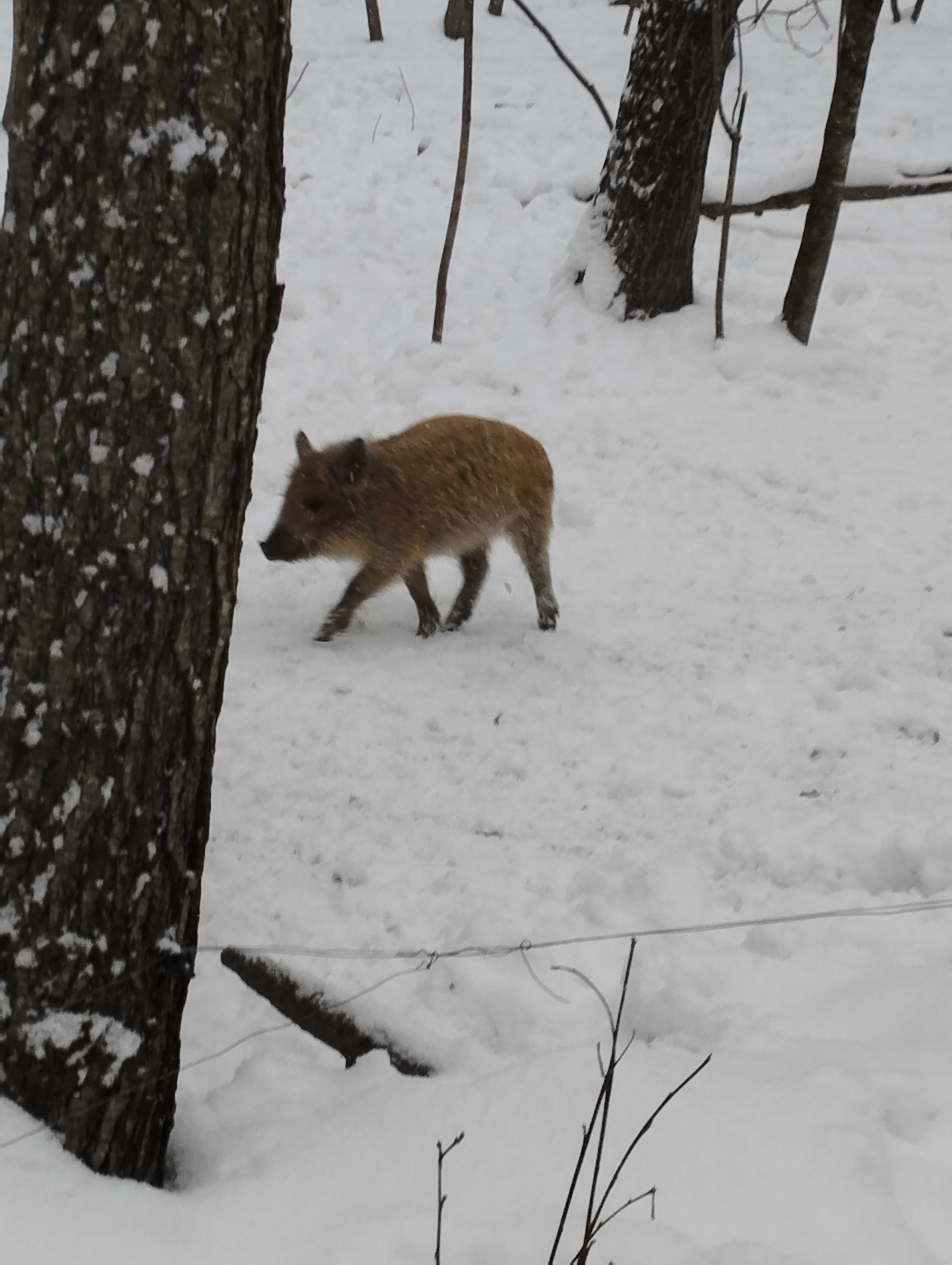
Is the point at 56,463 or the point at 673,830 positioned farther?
the point at 673,830

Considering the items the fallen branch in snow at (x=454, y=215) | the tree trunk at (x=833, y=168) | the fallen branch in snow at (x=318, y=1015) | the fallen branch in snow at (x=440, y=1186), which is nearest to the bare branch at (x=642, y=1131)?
the fallen branch in snow at (x=440, y=1186)

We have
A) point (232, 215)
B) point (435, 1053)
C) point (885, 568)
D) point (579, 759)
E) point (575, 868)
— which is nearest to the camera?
point (232, 215)

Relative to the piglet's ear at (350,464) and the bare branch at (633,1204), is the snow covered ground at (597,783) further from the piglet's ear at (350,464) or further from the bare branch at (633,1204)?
the piglet's ear at (350,464)

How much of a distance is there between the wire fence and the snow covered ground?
31 mm

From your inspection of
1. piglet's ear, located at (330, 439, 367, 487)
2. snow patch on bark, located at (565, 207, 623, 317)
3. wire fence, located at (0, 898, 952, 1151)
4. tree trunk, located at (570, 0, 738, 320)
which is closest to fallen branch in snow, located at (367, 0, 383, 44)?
tree trunk, located at (570, 0, 738, 320)

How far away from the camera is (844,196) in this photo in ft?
34.1

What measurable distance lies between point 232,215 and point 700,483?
19.5 feet

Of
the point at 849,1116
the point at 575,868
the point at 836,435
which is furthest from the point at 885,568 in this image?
the point at 849,1116

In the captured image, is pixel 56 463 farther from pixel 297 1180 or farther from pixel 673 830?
pixel 673 830

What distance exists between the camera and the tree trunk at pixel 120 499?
7.42 feet

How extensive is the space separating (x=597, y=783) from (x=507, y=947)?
1.22 meters

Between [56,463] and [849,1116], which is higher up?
[56,463]

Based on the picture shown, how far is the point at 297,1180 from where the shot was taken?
8.55 feet

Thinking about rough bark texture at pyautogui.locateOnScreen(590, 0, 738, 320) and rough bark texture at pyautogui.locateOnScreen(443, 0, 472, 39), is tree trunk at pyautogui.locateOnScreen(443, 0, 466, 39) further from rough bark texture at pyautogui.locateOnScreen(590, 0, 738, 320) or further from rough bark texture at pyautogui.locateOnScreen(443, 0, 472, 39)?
rough bark texture at pyautogui.locateOnScreen(590, 0, 738, 320)
